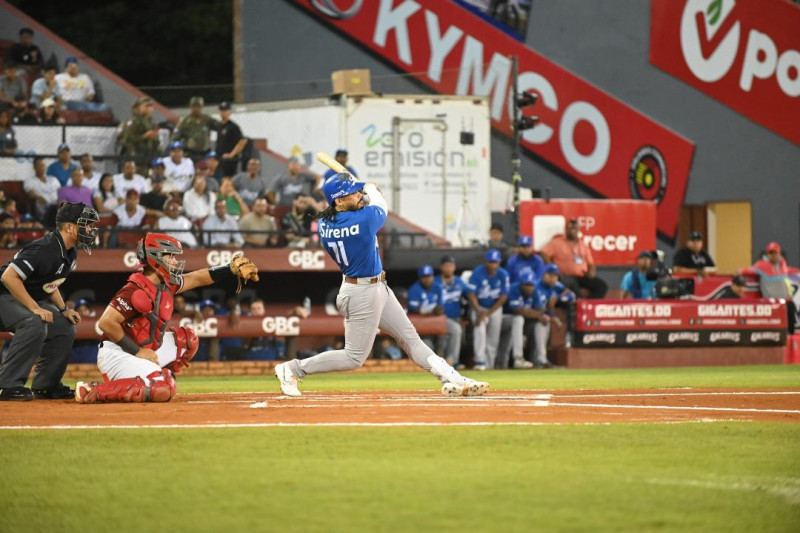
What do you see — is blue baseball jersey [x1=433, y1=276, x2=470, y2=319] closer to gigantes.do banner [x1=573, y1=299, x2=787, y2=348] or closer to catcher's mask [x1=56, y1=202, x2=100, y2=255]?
gigantes.do banner [x1=573, y1=299, x2=787, y2=348]

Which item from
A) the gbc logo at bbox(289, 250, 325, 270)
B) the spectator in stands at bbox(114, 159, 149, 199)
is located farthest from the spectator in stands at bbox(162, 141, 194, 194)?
the gbc logo at bbox(289, 250, 325, 270)

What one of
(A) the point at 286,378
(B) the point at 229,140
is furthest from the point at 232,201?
(A) the point at 286,378

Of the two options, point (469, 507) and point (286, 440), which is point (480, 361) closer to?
point (286, 440)

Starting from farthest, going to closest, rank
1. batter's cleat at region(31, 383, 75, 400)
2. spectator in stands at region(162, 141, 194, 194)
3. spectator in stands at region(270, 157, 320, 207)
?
1. spectator in stands at region(270, 157, 320, 207)
2. spectator in stands at region(162, 141, 194, 194)
3. batter's cleat at region(31, 383, 75, 400)

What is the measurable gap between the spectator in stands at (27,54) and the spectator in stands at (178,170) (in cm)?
488

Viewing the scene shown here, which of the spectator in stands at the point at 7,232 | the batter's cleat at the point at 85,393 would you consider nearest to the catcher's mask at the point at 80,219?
the batter's cleat at the point at 85,393

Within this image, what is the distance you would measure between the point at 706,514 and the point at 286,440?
3.14m

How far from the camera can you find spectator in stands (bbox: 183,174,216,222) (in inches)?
839

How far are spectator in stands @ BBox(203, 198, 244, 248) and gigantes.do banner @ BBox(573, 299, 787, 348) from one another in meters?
5.73

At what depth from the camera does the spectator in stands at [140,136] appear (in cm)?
2267

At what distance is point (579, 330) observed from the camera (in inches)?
835

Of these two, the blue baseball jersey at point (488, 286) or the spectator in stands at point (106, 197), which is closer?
the blue baseball jersey at point (488, 286)

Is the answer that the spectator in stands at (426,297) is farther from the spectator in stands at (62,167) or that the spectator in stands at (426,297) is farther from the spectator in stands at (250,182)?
the spectator in stands at (62,167)

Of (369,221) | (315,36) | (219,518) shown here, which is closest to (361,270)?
(369,221)
